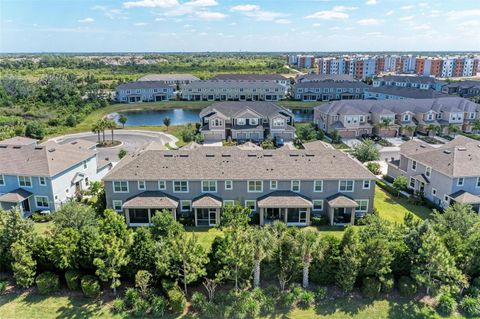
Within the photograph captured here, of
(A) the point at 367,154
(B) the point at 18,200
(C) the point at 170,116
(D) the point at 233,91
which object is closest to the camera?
(B) the point at 18,200

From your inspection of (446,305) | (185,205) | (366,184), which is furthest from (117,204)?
(446,305)

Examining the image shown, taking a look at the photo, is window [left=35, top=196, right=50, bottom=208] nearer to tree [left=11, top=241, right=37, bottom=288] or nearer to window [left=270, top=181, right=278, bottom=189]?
tree [left=11, top=241, right=37, bottom=288]

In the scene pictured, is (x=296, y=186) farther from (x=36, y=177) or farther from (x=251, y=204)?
(x=36, y=177)

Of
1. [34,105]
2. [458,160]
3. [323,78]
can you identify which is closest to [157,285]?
[458,160]

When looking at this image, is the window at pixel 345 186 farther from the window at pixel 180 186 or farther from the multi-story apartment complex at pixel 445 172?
the window at pixel 180 186

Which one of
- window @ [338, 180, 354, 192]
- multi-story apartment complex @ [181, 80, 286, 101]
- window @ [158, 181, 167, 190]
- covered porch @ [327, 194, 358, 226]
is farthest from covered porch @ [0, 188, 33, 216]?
multi-story apartment complex @ [181, 80, 286, 101]

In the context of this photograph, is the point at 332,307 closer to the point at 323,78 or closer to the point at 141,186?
the point at 141,186
